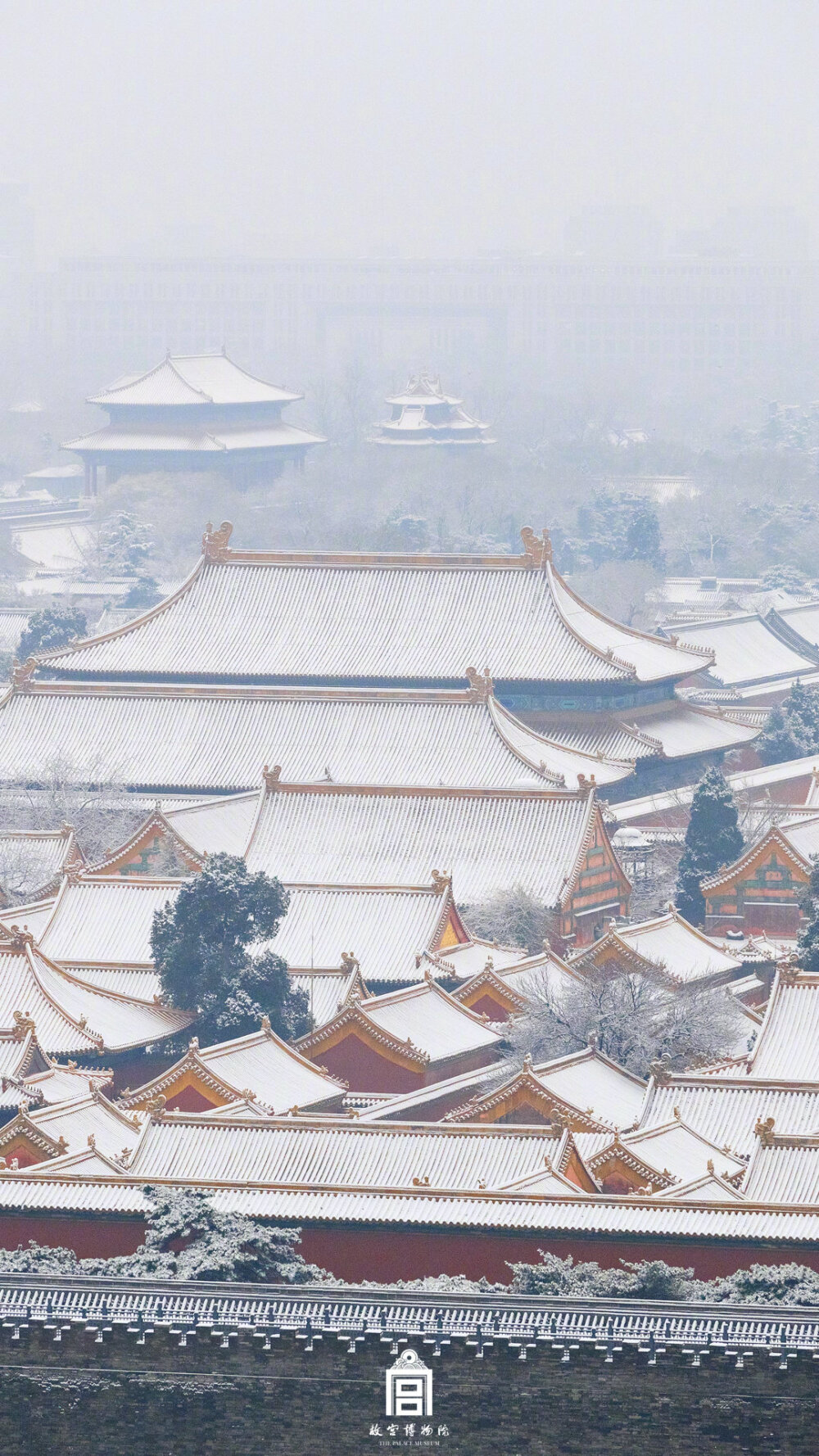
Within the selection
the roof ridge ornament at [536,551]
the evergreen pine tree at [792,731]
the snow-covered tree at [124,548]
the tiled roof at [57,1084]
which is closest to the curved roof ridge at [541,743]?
the roof ridge ornament at [536,551]

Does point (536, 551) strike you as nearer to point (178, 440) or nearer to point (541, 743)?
point (541, 743)

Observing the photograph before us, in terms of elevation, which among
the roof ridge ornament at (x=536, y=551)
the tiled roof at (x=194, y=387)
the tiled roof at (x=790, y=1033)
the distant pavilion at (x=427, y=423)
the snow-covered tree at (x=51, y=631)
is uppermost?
the tiled roof at (x=790, y=1033)

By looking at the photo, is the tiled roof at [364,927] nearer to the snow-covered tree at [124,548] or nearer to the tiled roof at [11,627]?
the tiled roof at [11,627]

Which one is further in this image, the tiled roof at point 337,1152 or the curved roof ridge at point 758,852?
the curved roof ridge at point 758,852

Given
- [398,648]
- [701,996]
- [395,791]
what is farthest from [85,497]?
[701,996]

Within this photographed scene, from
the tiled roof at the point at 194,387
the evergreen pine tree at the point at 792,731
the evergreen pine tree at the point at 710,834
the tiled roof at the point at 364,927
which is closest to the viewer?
the tiled roof at the point at 364,927

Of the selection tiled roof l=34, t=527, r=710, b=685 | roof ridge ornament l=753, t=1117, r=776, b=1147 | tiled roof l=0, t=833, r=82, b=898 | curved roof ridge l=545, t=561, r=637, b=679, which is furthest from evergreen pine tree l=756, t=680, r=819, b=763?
roof ridge ornament l=753, t=1117, r=776, b=1147

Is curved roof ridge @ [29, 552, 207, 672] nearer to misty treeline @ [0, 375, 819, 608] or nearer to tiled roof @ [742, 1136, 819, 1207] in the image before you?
misty treeline @ [0, 375, 819, 608]

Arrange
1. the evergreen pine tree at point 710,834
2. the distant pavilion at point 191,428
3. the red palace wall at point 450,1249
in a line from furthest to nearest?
the distant pavilion at point 191,428, the evergreen pine tree at point 710,834, the red palace wall at point 450,1249

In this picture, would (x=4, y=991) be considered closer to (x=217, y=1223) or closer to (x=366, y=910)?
(x=366, y=910)
